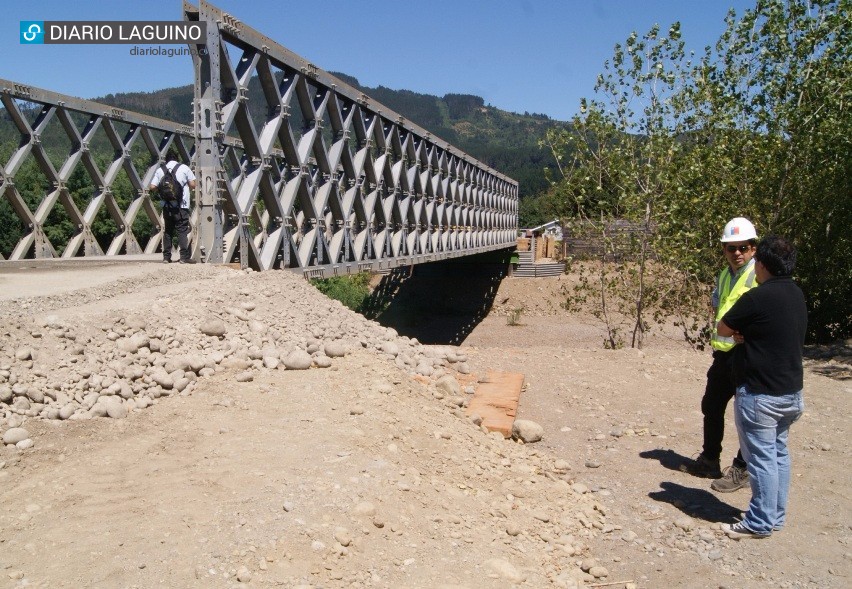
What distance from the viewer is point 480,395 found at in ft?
23.3

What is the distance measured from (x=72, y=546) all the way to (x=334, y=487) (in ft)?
4.32

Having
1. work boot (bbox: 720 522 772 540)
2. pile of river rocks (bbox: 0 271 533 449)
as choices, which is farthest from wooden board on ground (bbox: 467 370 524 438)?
work boot (bbox: 720 522 772 540)

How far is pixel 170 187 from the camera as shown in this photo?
30.0 feet

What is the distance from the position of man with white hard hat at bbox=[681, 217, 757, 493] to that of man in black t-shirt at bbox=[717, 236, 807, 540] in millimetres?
379

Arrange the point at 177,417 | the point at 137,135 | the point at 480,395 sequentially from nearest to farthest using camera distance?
1. the point at 177,417
2. the point at 480,395
3. the point at 137,135

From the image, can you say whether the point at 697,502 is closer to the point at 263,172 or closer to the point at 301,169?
the point at 263,172

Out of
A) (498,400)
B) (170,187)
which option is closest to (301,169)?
(170,187)

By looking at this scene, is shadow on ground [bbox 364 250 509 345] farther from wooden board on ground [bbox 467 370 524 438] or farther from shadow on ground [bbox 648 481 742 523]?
shadow on ground [bbox 648 481 742 523]

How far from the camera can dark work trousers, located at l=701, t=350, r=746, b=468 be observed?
215 inches

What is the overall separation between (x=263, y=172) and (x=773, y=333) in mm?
6436

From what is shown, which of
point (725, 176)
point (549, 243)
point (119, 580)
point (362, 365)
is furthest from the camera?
point (549, 243)

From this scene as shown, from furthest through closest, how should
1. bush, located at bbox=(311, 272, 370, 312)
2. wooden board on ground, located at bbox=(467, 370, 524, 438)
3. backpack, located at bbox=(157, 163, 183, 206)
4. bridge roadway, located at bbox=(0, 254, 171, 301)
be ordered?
bush, located at bbox=(311, 272, 370, 312)
backpack, located at bbox=(157, 163, 183, 206)
bridge roadway, located at bbox=(0, 254, 171, 301)
wooden board on ground, located at bbox=(467, 370, 524, 438)

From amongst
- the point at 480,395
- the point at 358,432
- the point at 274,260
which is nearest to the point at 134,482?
the point at 358,432

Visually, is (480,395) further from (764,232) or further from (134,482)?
(764,232)
